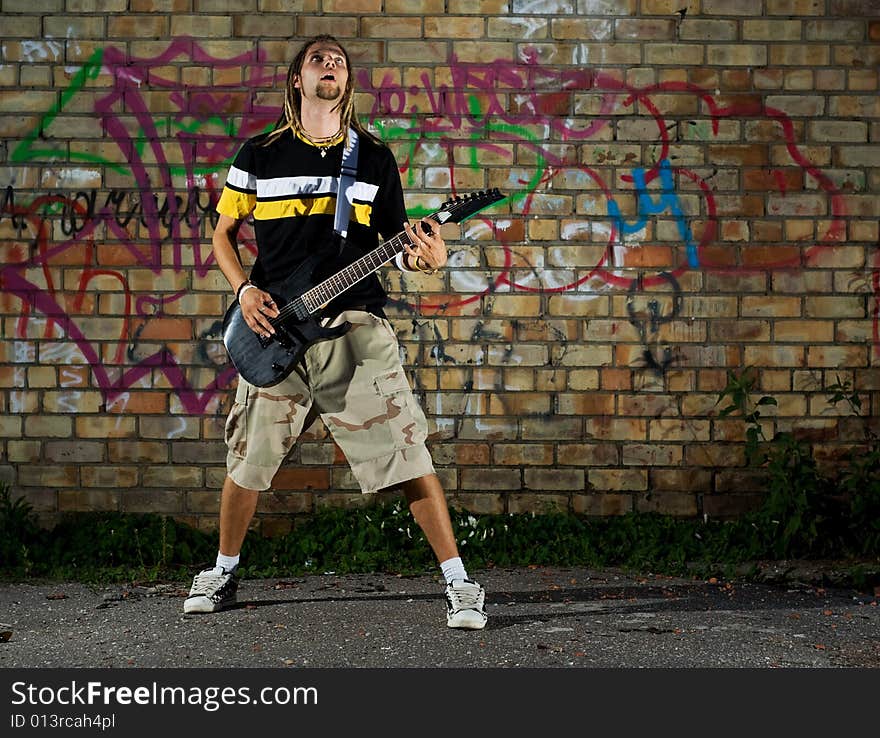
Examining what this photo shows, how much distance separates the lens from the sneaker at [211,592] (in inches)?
166

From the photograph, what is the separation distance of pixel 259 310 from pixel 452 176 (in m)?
1.78

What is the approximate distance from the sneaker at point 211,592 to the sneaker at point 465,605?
37.8 inches

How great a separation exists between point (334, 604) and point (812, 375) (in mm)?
2842

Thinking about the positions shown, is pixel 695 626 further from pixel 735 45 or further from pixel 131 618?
pixel 735 45

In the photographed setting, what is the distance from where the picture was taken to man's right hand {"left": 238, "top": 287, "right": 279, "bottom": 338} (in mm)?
4062

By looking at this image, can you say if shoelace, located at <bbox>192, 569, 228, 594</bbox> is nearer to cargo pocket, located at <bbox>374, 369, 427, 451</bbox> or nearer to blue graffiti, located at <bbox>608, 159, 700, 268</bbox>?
cargo pocket, located at <bbox>374, 369, 427, 451</bbox>

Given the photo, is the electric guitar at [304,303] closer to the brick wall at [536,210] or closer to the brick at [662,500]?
the brick wall at [536,210]

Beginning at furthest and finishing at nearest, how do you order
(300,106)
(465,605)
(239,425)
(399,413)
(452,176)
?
(452,176), (300,106), (239,425), (399,413), (465,605)

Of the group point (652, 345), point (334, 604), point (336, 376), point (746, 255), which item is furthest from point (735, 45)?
point (334, 604)

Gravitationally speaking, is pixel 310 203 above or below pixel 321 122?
below

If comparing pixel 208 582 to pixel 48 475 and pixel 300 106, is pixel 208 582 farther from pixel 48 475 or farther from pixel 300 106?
pixel 300 106

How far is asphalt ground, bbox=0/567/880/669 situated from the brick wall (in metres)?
0.80

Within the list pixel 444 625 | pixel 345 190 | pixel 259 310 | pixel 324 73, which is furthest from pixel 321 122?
pixel 444 625

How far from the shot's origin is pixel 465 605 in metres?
3.97
